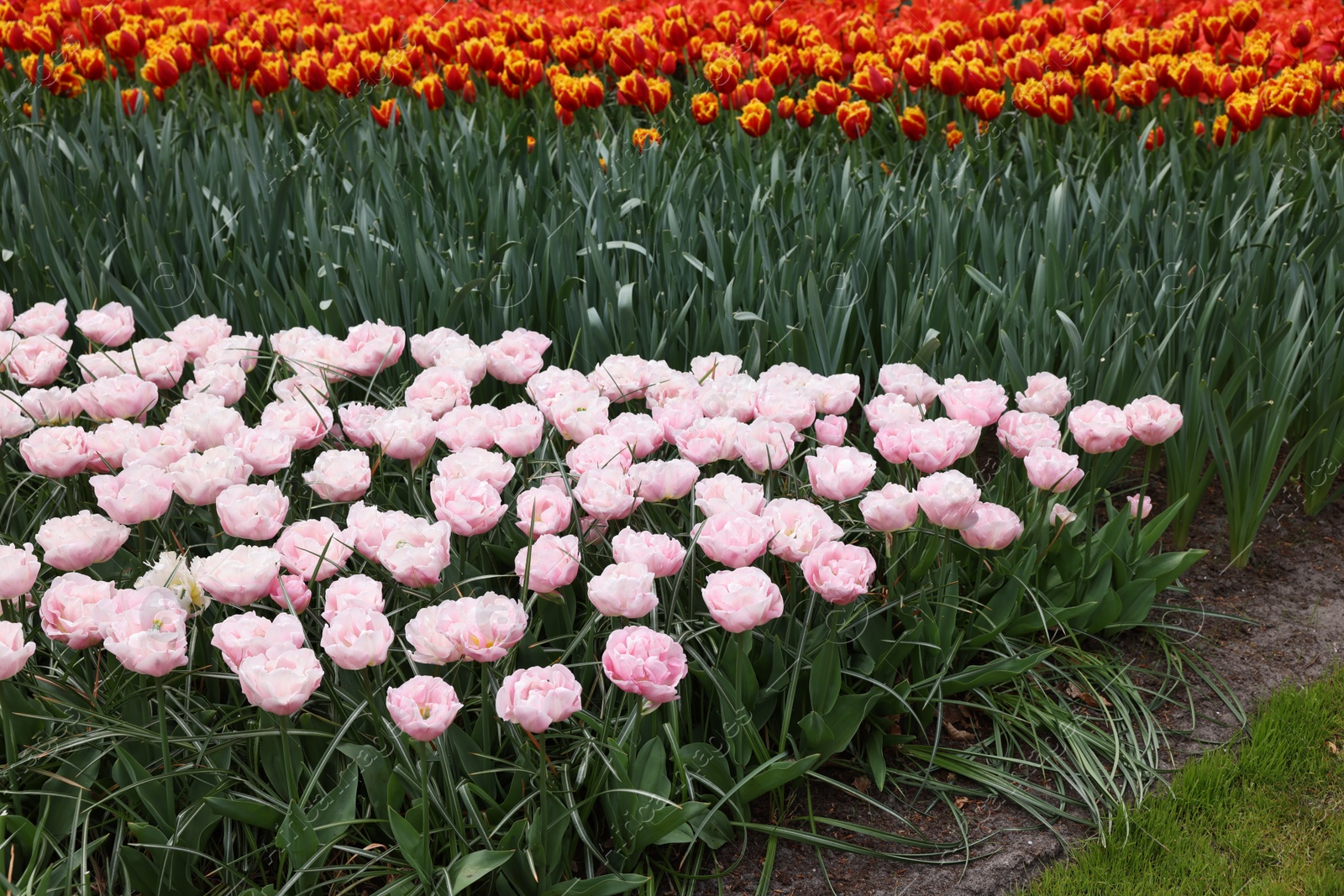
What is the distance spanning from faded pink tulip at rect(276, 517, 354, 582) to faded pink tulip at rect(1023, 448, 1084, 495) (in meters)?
1.12

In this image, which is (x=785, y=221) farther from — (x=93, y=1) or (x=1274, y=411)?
(x=93, y=1)

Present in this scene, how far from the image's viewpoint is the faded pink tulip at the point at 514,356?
2201 millimetres

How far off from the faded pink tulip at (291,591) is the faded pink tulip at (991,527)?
39.3 inches

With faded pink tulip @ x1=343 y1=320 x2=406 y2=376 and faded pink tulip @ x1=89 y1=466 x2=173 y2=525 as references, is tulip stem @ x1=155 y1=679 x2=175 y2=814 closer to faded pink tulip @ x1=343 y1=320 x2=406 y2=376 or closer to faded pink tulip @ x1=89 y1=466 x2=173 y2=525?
faded pink tulip @ x1=89 y1=466 x2=173 y2=525

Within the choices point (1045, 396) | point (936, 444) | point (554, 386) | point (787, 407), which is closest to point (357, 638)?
point (554, 386)

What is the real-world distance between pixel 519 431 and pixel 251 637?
0.58 metres

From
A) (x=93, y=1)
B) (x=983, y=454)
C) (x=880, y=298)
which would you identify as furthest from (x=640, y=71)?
(x=93, y=1)

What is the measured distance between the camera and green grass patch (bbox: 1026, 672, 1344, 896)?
1.82m

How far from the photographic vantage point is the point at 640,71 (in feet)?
14.9

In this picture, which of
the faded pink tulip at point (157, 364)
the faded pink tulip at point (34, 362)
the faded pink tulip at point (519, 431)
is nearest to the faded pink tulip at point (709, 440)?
the faded pink tulip at point (519, 431)

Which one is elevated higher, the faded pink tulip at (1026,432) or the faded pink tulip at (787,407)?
the faded pink tulip at (787,407)

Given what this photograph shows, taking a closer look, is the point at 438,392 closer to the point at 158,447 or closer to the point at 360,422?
the point at 360,422

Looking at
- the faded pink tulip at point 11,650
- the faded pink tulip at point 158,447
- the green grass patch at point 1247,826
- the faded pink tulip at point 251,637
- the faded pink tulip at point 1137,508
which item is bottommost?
the green grass patch at point 1247,826

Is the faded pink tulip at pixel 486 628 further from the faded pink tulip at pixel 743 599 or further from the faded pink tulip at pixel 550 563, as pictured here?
the faded pink tulip at pixel 743 599
